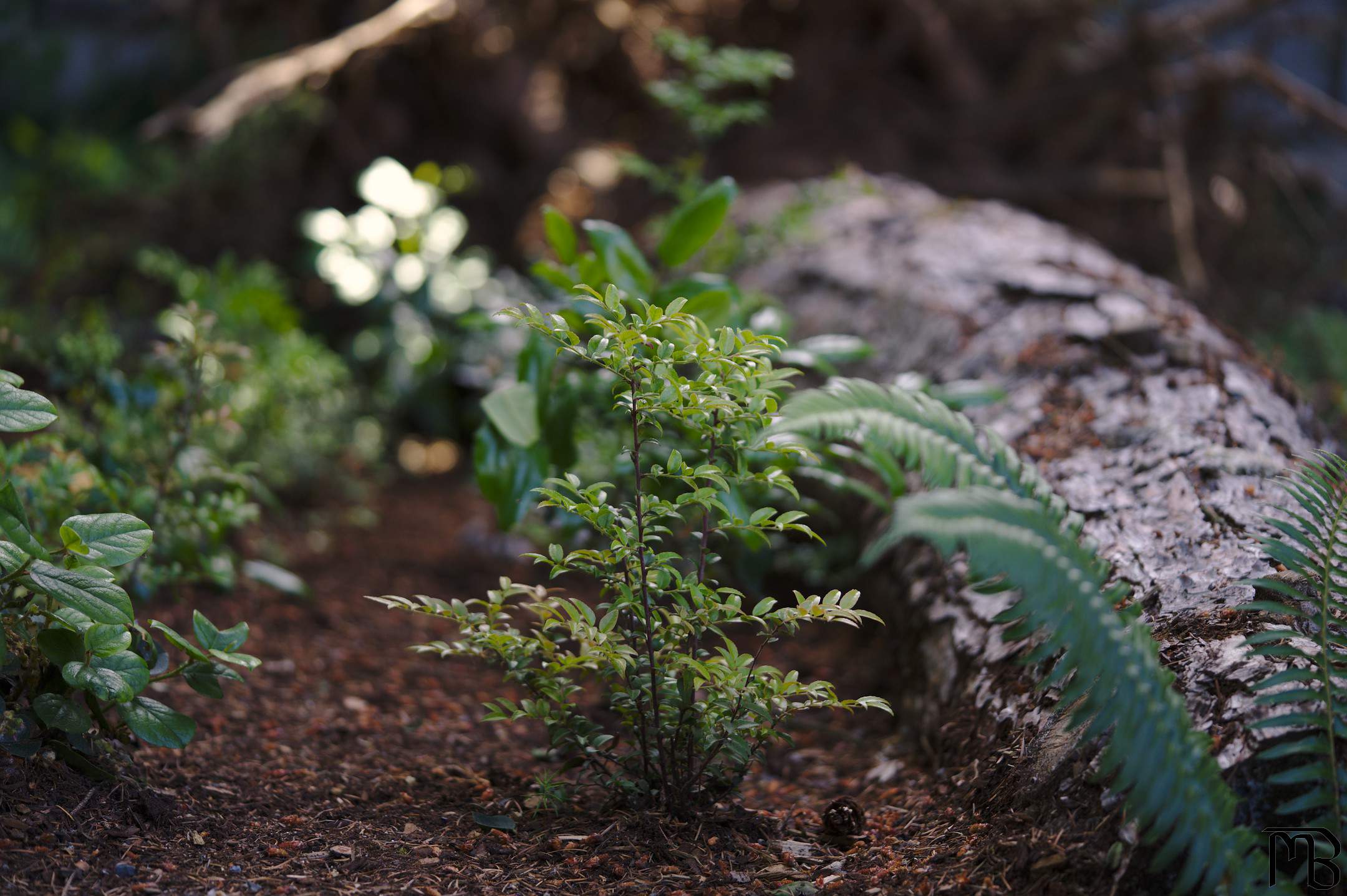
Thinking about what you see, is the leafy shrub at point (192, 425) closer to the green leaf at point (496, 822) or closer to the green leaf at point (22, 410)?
the green leaf at point (22, 410)

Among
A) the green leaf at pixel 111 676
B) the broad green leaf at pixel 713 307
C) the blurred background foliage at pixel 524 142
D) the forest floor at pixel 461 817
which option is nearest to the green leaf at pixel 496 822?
the forest floor at pixel 461 817

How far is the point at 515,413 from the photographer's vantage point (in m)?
1.98

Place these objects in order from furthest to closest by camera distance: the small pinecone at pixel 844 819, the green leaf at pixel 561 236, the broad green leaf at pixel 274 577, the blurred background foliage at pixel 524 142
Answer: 1. the blurred background foliage at pixel 524 142
2. the broad green leaf at pixel 274 577
3. the green leaf at pixel 561 236
4. the small pinecone at pixel 844 819

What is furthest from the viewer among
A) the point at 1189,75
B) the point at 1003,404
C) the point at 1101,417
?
the point at 1189,75

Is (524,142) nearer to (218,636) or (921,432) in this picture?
(218,636)

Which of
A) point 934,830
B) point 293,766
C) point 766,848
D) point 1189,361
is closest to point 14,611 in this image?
point 293,766

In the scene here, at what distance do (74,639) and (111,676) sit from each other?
0.09 metres

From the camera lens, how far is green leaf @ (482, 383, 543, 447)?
1.94m

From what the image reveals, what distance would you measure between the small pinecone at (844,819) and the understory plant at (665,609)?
6.8 inches

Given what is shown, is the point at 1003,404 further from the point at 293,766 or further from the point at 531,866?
the point at 293,766

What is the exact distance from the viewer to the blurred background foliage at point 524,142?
3.78m

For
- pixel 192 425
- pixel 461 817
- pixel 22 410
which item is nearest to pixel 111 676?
pixel 22 410

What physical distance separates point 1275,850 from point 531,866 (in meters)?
0.96

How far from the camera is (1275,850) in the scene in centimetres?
107
